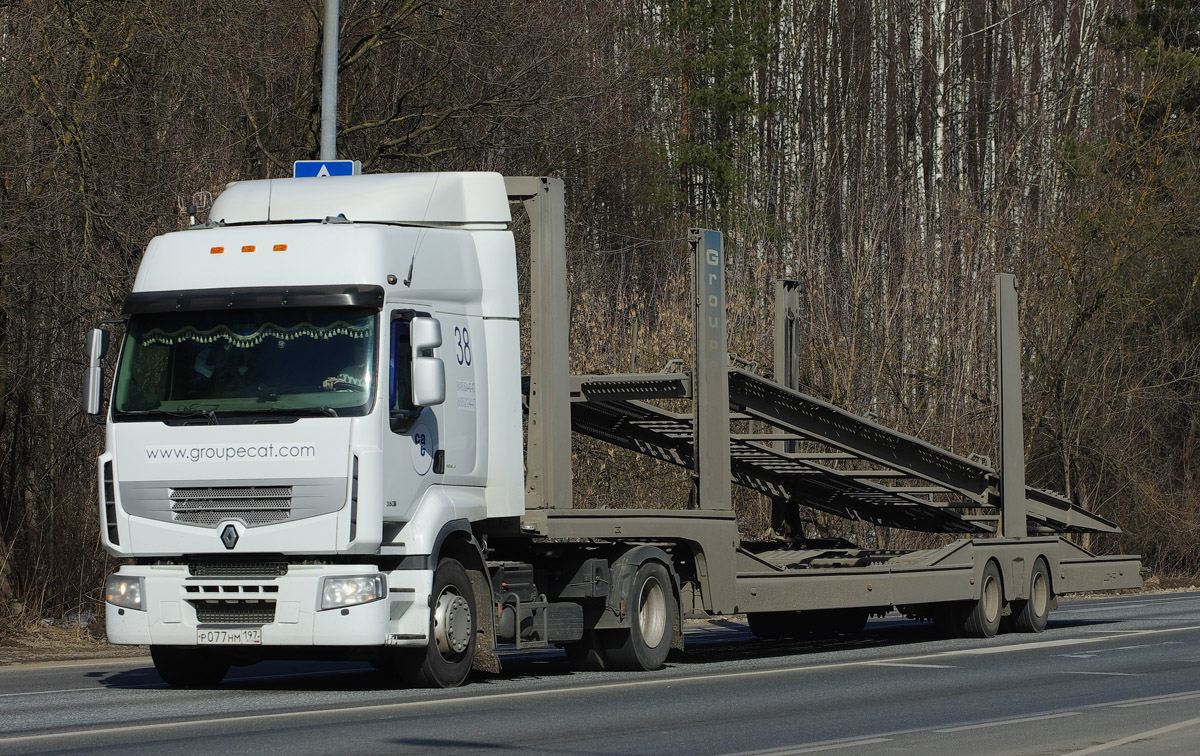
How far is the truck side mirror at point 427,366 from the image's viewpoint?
1127cm

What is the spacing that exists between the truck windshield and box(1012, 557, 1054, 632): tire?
977 cm

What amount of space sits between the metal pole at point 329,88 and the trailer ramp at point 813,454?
442 cm

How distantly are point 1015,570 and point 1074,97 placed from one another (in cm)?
2888

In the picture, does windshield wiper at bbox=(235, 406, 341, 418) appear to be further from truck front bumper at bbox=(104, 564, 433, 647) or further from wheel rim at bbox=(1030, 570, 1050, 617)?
wheel rim at bbox=(1030, 570, 1050, 617)

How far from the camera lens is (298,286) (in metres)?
11.6

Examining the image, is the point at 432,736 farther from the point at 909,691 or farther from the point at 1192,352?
the point at 1192,352

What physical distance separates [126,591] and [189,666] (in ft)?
4.08

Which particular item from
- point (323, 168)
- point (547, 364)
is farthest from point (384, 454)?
point (323, 168)

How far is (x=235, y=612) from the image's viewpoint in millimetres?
11258

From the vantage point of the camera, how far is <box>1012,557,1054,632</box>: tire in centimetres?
1820

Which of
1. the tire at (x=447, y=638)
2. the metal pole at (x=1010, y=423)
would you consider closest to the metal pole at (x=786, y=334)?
the metal pole at (x=1010, y=423)

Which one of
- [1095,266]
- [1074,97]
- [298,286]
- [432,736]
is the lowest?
[432,736]

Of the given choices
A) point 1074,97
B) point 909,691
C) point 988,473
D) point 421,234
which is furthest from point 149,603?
point 1074,97

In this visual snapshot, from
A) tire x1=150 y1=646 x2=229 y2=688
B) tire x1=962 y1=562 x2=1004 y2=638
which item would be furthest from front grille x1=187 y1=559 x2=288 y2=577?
tire x1=962 y1=562 x2=1004 y2=638
